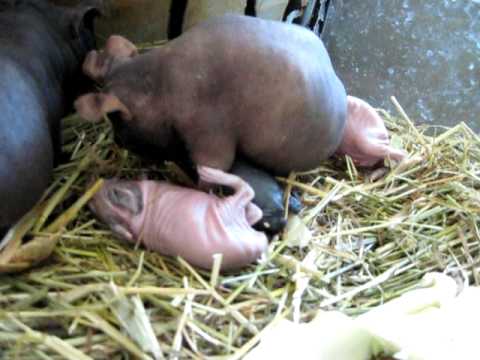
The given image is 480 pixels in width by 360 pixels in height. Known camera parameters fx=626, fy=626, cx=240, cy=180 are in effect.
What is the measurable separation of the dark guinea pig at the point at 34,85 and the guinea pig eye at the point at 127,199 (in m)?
0.16

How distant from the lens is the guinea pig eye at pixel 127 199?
143cm

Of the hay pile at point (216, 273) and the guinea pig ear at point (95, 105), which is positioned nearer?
the hay pile at point (216, 273)

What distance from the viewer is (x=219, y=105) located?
4.96ft

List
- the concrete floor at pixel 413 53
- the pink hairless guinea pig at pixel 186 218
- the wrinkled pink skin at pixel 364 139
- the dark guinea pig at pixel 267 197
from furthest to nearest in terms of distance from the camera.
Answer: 1. the concrete floor at pixel 413 53
2. the wrinkled pink skin at pixel 364 139
3. the dark guinea pig at pixel 267 197
4. the pink hairless guinea pig at pixel 186 218

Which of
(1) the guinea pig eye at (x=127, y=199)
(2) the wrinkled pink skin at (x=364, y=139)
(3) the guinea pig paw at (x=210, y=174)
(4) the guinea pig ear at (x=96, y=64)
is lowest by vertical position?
(1) the guinea pig eye at (x=127, y=199)

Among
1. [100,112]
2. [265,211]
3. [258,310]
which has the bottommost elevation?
[258,310]

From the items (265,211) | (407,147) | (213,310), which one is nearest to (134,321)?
(213,310)

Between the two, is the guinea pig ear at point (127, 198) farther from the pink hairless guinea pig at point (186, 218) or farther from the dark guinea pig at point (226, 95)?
the dark guinea pig at point (226, 95)

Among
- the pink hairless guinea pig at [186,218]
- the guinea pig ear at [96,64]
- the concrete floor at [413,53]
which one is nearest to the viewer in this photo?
the pink hairless guinea pig at [186,218]

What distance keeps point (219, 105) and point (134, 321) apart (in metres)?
0.58

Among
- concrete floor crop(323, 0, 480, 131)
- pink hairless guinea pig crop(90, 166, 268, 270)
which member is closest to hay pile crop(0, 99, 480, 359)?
pink hairless guinea pig crop(90, 166, 268, 270)

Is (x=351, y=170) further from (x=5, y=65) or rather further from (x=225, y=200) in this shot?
(x=5, y=65)

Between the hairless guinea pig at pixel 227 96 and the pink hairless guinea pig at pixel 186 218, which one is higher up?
the hairless guinea pig at pixel 227 96

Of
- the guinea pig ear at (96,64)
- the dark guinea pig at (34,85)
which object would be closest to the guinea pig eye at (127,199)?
the dark guinea pig at (34,85)
